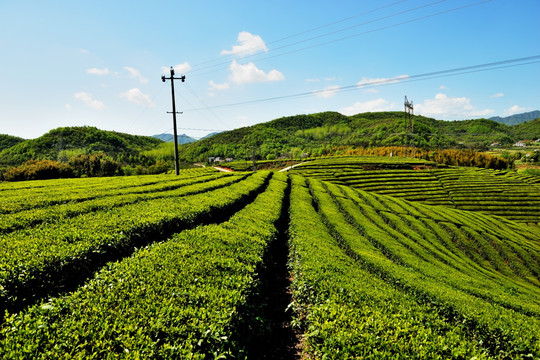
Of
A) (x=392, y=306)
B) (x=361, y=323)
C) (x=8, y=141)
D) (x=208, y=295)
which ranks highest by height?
(x=8, y=141)

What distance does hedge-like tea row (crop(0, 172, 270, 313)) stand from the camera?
8007mm

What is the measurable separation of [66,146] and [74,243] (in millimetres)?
195956

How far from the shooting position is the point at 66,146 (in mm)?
163500

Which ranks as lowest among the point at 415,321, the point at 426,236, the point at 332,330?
the point at 426,236

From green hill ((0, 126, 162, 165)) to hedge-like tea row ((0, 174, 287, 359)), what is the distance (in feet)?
526

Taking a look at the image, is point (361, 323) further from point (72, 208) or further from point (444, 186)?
point (444, 186)

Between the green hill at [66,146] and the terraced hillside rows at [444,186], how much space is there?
133 metres

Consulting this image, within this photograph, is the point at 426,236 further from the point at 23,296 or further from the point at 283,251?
the point at 23,296

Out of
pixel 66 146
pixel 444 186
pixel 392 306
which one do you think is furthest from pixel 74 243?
pixel 66 146

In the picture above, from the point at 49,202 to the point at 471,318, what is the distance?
79.0 ft

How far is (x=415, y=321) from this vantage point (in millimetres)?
8047

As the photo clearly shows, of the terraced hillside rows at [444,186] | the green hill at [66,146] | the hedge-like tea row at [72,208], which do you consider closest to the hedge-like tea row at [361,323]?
the hedge-like tea row at [72,208]

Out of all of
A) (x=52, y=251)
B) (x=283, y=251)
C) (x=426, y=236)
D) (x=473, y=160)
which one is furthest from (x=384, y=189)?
(x=473, y=160)

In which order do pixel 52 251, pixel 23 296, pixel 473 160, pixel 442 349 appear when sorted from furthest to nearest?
pixel 473 160 < pixel 52 251 < pixel 23 296 < pixel 442 349
